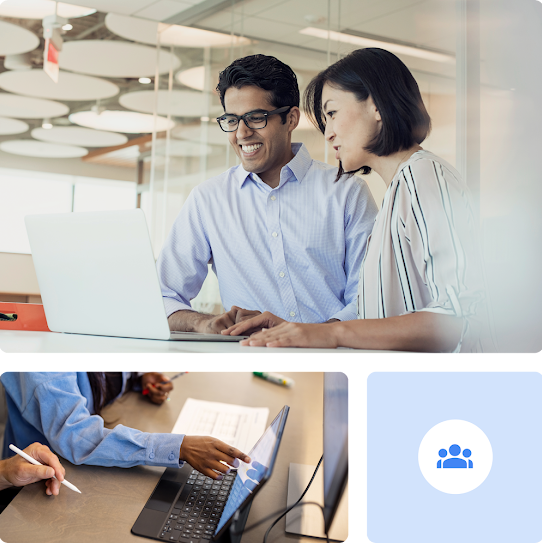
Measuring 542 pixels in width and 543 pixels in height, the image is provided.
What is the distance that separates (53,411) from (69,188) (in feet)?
29.2

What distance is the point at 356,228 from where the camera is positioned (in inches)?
69.3

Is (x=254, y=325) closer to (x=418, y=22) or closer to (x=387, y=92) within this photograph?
(x=387, y=92)

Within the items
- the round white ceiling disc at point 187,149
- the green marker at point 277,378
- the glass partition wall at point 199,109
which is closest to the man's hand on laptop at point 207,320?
the green marker at point 277,378

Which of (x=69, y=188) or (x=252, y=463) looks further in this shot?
(x=69, y=188)

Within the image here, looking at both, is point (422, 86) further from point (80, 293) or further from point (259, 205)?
point (80, 293)

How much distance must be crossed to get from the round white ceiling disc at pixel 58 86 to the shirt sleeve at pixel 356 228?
411 centimetres

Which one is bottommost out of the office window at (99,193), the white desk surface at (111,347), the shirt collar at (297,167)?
the office window at (99,193)

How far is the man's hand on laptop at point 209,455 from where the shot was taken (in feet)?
3.16

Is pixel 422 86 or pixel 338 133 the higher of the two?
pixel 422 86

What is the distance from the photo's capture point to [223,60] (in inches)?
130

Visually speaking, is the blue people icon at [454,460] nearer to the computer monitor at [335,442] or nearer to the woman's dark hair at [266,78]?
the computer monitor at [335,442]

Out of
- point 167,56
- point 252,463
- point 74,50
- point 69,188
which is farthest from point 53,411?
point 69,188

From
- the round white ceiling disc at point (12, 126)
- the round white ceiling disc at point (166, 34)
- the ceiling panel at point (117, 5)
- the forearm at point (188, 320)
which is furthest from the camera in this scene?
the round white ceiling disc at point (12, 126)

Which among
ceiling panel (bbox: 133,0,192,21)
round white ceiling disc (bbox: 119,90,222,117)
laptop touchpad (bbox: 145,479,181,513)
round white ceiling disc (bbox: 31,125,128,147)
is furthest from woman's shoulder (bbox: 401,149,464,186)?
round white ceiling disc (bbox: 31,125,128,147)
